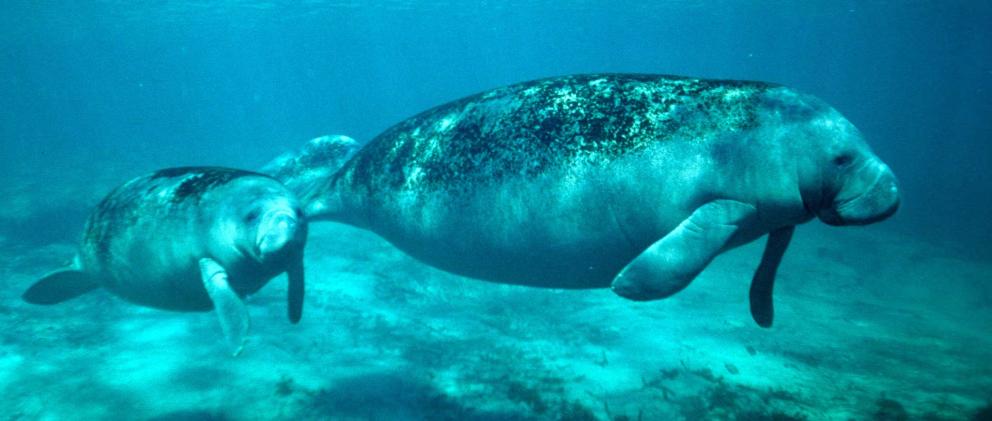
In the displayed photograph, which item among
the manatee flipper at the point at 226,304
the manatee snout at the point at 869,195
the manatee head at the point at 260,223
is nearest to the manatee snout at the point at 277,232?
the manatee head at the point at 260,223

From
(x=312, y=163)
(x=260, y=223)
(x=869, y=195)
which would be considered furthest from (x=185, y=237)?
(x=869, y=195)

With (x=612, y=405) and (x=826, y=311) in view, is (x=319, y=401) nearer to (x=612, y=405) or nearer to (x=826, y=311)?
(x=612, y=405)

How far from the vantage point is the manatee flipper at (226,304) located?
434 centimetres

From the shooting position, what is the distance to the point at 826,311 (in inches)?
333

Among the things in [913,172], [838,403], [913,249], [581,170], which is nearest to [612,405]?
[838,403]

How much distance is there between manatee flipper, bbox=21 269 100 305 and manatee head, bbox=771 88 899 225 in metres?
7.22

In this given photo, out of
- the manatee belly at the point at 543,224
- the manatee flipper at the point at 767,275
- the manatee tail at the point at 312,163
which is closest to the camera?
the manatee belly at the point at 543,224

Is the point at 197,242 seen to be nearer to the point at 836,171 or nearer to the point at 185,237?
the point at 185,237

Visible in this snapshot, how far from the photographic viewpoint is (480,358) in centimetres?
566

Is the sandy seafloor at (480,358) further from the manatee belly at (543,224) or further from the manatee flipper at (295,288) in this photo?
the manatee belly at (543,224)

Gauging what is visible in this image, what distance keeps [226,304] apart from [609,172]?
11.5ft

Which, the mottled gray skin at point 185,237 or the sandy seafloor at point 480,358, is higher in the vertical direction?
the mottled gray skin at point 185,237

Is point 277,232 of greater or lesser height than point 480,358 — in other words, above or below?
above

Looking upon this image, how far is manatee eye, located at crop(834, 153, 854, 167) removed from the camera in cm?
325
